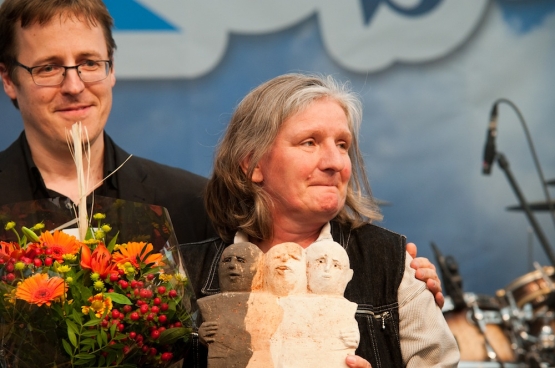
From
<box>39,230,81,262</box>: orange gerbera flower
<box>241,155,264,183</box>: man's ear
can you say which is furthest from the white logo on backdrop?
<box>39,230,81,262</box>: orange gerbera flower

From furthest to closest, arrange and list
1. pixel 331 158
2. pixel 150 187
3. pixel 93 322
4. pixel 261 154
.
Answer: pixel 150 187 → pixel 261 154 → pixel 331 158 → pixel 93 322

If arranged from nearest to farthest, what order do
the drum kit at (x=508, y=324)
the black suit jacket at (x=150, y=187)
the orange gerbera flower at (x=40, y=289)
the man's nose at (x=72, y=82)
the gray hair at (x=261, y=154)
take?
1. the orange gerbera flower at (x=40, y=289)
2. the gray hair at (x=261, y=154)
3. the man's nose at (x=72, y=82)
4. the black suit jacket at (x=150, y=187)
5. the drum kit at (x=508, y=324)

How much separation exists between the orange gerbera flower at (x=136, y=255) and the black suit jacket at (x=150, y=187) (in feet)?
2.57

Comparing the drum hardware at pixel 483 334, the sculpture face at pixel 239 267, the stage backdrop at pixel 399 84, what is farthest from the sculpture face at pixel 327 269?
the drum hardware at pixel 483 334

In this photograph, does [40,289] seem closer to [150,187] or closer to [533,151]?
[150,187]

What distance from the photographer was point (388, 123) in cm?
403

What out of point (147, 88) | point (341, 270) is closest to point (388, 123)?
point (147, 88)

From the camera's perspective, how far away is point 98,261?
1.70 m

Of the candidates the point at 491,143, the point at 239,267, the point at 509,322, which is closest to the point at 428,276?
the point at 239,267

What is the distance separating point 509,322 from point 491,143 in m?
1.00

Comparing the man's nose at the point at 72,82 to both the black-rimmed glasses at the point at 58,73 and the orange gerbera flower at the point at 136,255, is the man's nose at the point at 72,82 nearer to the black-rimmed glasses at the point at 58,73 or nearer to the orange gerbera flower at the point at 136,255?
the black-rimmed glasses at the point at 58,73

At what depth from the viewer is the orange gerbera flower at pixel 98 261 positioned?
1686 mm

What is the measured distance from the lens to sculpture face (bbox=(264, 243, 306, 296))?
1.79 metres

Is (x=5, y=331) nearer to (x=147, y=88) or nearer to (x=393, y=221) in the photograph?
Result: (x=147, y=88)
